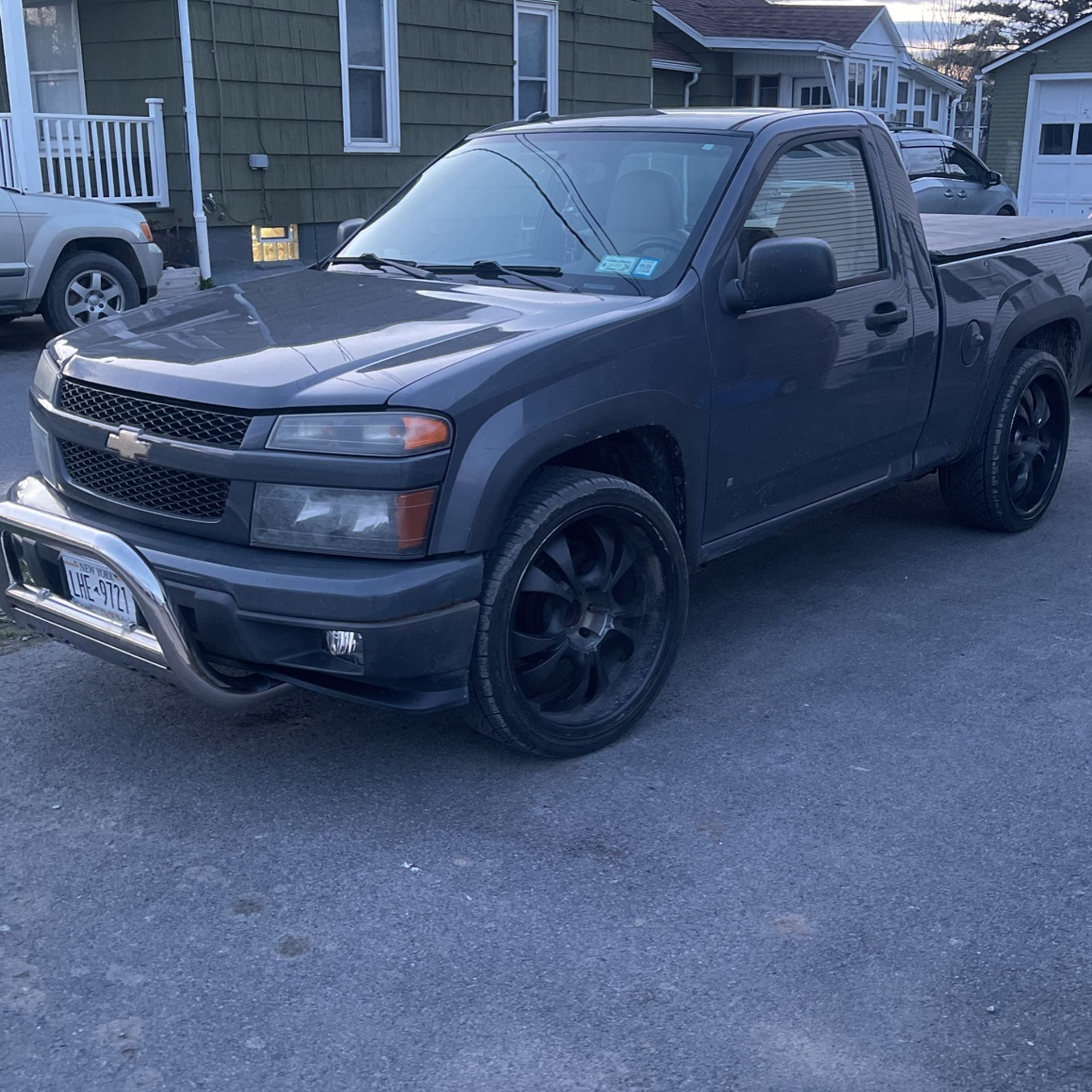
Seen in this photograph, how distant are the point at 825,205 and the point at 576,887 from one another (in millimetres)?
2700

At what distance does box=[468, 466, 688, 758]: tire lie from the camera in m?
3.54

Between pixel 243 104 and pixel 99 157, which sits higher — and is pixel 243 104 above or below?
above

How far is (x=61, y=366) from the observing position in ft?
12.7

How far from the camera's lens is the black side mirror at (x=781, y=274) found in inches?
159

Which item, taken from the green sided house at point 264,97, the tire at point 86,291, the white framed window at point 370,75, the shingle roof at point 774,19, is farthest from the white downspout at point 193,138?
the shingle roof at point 774,19

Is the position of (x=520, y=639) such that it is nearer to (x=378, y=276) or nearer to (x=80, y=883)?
(x=80, y=883)

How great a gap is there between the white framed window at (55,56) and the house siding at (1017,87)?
1938 cm

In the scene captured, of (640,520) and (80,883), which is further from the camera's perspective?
(640,520)

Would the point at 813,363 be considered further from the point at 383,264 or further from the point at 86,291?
the point at 86,291

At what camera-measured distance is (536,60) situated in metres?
17.6

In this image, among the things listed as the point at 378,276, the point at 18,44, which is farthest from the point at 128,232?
the point at 378,276

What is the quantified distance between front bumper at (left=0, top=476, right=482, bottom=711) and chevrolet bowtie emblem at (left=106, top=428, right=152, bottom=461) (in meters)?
0.20

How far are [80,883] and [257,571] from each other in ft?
2.77

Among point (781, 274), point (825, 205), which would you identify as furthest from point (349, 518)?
point (825, 205)
